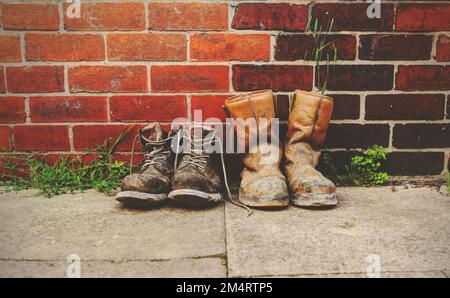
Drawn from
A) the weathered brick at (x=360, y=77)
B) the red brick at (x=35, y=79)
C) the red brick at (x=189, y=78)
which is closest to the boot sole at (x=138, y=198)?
the red brick at (x=189, y=78)

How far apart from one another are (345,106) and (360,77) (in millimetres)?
131

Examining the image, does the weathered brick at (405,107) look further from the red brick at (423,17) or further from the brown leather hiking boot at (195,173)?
the brown leather hiking boot at (195,173)

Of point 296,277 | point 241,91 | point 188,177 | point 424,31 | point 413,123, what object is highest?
point 424,31

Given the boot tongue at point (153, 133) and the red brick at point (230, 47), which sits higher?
the red brick at point (230, 47)

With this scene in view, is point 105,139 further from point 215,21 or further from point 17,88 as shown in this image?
point 215,21

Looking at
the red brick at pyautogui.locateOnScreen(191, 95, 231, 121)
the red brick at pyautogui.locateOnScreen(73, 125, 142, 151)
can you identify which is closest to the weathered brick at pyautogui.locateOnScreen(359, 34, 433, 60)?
the red brick at pyautogui.locateOnScreen(191, 95, 231, 121)

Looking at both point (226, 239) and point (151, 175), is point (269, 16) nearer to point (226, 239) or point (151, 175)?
point (151, 175)

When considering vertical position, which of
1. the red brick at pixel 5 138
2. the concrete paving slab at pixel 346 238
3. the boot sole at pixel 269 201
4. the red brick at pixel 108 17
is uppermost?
the red brick at pixel 108 17

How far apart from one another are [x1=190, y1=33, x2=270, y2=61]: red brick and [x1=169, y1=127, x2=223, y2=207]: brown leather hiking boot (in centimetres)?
32

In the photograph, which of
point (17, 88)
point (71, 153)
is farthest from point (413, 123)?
point (17, 88)

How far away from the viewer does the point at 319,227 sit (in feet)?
4.01

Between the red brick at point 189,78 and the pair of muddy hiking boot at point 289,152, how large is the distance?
0.20 m

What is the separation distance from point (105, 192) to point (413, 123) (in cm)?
129

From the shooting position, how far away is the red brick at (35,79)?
1.68 metres
